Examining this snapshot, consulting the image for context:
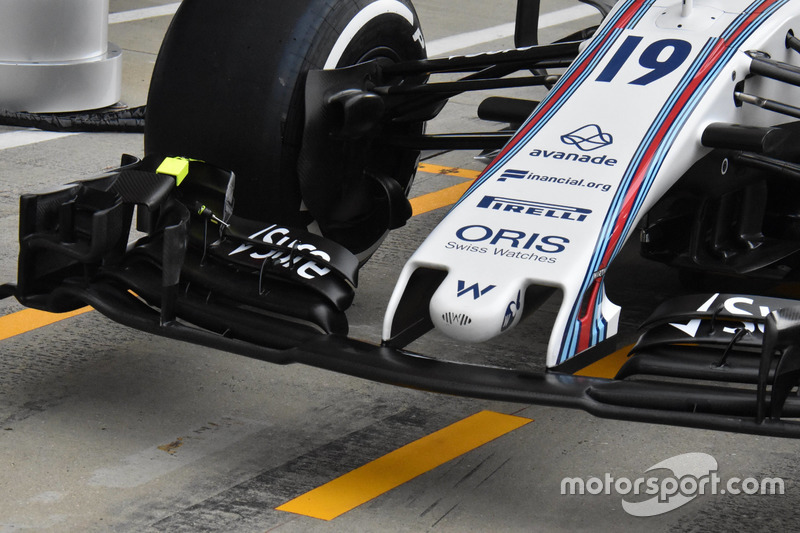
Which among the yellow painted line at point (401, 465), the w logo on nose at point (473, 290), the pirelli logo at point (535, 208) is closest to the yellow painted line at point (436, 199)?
the yellow painted line at point (401, 465)

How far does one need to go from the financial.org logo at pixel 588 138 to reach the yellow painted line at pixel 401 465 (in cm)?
83

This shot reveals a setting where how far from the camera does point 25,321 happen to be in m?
4.28

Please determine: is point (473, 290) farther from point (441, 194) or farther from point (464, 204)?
point (441, 194)

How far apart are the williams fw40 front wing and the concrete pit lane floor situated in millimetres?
330

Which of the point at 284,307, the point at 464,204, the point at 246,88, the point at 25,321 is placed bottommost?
the point at 25,321

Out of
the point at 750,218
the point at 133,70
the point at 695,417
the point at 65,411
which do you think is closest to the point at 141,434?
the point at 65,411

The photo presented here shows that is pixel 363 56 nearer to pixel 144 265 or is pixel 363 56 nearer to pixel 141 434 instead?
pixel 144 265

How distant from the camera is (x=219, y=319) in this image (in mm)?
3246

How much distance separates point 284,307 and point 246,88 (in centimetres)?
85

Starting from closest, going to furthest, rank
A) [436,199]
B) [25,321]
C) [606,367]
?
1. [606,367]
2. [25,321]
3. [436,199]

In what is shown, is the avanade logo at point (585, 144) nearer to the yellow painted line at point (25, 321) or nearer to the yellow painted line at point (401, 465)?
the yellow painted line at point (401, 465)

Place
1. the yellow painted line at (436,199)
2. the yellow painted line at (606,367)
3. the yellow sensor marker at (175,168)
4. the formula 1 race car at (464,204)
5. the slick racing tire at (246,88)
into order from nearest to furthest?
the formula 1 race car at (464,204)
the yellow sensor marker at (175,168)
the slick racing tire at (246,88)
the yellow painted line at (606,367)
the yellow painted line at (436,199)

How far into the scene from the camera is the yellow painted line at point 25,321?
13.7 ft

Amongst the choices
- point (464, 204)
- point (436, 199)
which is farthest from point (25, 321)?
point (436, 199)
